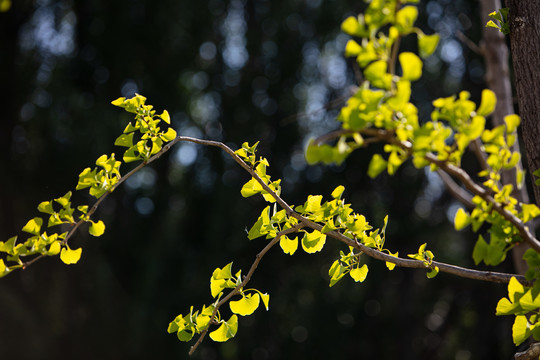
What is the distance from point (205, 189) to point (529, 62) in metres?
3.35

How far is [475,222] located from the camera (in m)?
0.53

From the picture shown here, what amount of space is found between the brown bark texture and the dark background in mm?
3061

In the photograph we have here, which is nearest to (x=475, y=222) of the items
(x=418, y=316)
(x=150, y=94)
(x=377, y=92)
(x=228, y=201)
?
(x=377, y=92)

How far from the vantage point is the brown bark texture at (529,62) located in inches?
31.9

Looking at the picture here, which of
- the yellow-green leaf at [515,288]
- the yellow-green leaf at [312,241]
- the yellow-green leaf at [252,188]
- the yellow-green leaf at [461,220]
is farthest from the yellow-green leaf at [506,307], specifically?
the yellow-green leaf at [252,188]

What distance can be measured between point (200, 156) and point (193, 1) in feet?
4.06

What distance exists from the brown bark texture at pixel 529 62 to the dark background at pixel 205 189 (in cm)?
306

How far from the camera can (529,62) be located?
821mm

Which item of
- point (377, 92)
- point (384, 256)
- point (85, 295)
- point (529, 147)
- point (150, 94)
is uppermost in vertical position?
point (377, 92)

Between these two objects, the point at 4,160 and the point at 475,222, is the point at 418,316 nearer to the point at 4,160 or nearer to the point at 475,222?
the point at 4,160

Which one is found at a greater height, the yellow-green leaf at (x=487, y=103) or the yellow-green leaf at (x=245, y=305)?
the yellow-green leaf at (x=487, y=103)

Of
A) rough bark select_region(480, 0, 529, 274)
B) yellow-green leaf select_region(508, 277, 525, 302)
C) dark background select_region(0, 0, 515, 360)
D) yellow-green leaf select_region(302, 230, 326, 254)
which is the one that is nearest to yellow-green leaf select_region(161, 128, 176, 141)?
yellow-green leaf select_region(302, 230, 326, 254)

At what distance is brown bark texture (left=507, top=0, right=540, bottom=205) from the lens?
0.81 metres

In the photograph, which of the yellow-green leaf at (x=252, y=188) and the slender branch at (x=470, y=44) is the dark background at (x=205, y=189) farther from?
the yellow-green leaf at (x=252, y=188)
